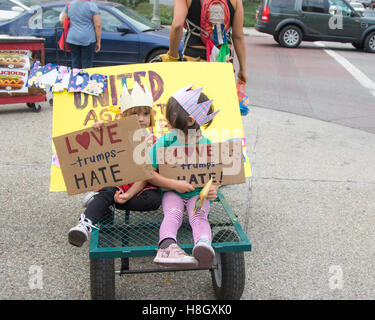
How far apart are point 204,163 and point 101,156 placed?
63cm

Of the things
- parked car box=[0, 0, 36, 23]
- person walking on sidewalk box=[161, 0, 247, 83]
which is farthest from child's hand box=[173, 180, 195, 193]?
parked car box=[0, 0, 36, 23]

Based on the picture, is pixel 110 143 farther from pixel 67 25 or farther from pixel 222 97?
pixel 67 25

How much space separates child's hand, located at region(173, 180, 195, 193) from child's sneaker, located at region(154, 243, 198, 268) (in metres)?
0.47

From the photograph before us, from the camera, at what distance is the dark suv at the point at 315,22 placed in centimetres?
1508

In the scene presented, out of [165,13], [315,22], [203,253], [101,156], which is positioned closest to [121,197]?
[101,156]

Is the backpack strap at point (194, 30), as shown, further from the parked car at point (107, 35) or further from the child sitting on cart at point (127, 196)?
the parked car at point (107, 35)

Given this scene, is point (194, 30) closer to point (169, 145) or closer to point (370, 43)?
point (169, 145)

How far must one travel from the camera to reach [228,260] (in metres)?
2.76

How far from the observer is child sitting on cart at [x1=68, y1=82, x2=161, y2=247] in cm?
284

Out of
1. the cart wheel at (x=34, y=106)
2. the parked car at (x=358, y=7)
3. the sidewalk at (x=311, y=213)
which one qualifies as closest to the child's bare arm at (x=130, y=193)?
the sidewalk at (x=311, y=213)

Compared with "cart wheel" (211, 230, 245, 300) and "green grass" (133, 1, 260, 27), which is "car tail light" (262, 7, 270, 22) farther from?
"cart wheel" (211, 230, 245, 300)

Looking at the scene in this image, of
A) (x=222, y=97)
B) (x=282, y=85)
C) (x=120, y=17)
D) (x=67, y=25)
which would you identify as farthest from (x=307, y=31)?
(x=222, y=97)

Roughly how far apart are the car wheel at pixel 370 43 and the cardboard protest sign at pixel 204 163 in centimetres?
1390
